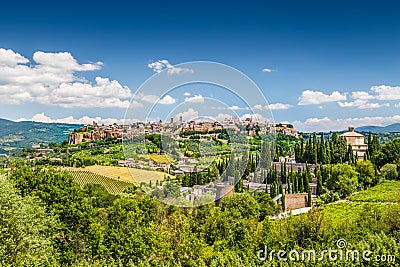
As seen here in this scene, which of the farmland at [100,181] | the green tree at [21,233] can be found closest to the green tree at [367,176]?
the farmland at [100,181]

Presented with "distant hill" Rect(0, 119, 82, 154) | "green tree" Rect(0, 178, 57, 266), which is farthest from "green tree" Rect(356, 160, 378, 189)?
"distant hill" Rect(0, 119, 82, 154)

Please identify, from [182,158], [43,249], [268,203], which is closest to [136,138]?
[182,158]

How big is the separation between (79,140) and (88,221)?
5375 centimetres

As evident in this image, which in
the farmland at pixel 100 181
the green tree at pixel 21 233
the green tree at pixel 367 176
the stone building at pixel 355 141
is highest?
the stone building at pixel 355 141

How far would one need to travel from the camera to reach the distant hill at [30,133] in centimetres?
7488

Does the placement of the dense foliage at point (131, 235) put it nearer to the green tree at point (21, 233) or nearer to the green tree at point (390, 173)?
the green tree at point (21, 233)

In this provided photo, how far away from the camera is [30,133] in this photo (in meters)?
87.2

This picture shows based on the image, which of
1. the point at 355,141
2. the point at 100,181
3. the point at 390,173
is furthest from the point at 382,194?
the point at 355,141

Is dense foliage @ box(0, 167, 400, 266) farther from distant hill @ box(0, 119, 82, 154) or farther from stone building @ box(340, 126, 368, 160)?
distant hill @ box(0, 119, 82, 154)

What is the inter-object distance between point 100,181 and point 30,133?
5385cm

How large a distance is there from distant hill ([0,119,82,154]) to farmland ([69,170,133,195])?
2924 centimetres

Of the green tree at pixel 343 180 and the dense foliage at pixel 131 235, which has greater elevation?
the dense foliage at pixel 131 235

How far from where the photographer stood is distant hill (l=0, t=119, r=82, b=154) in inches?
2948

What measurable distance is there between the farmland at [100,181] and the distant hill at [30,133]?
2924 cm
